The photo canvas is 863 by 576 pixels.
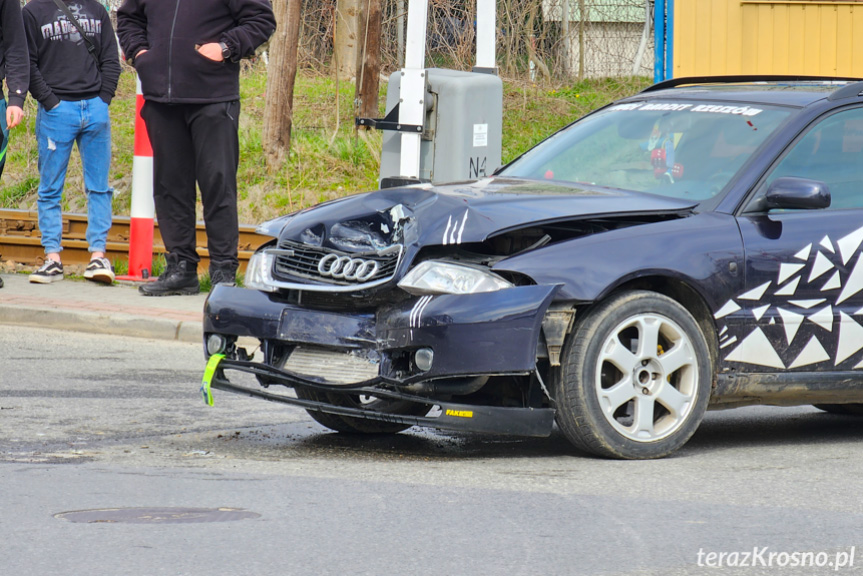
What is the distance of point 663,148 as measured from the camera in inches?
251

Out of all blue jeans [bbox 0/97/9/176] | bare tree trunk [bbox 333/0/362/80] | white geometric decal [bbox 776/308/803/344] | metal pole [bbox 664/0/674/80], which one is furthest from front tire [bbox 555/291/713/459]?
bare tree trunk [bbox 333/0/362/80]

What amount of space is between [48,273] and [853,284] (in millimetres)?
6925

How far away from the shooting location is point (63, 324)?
9.61 meters

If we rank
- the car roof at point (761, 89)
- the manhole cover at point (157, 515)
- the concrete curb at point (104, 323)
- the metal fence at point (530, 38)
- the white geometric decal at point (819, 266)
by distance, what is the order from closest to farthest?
the manhole cover at point (157, 515)
the white geometric decal at point (819, 266)
the car roof at point (761, 89)
the concrete curb at point (104, 323)
the metal fence at point (530, 38)

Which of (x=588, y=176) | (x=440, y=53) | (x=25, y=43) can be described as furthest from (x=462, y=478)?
(x=440, y=53)

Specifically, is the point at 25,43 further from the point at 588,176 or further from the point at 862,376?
the point at 862,376

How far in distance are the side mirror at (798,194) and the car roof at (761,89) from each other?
67 cm

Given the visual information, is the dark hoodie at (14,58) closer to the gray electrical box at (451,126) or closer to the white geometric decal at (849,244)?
the gray electrical box at (451,126)

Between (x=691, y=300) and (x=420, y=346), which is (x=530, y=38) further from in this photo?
(x=420, y=346)

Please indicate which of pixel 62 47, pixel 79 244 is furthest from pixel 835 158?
pixel 79 244

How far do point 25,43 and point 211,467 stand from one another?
5650 mm

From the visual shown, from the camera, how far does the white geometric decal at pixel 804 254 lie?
5914mm

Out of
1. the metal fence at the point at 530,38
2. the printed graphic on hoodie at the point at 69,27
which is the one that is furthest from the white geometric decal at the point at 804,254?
the metal fence at the point at 530,38

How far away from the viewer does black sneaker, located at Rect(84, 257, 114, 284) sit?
1096 centimetres
